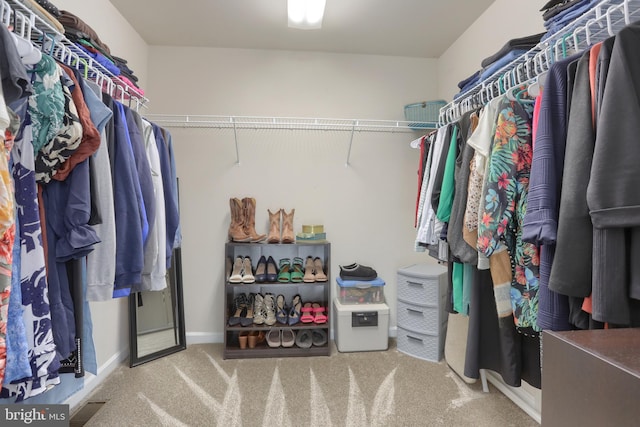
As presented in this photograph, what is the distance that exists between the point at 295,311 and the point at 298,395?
68cm

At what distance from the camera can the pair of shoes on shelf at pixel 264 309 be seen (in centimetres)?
237

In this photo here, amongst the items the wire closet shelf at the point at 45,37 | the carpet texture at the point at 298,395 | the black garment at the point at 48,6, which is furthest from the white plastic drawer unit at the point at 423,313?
the black garment at the point at 48,6

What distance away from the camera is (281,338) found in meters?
2.40

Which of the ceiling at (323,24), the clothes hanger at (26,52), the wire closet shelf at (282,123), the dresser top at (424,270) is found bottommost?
the dresser top at (424,270)

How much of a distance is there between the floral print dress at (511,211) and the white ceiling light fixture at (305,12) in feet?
4.29

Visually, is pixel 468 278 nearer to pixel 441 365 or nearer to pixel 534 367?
pixel 534 367

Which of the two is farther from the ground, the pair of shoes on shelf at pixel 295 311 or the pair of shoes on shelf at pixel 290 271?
the pair of shoes on shelf at pixel 290 271

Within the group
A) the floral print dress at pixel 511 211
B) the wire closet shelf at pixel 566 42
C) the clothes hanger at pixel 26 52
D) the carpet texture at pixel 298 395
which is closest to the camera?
the clothes hanger at pixel 26 52

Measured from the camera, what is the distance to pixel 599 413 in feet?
1.47

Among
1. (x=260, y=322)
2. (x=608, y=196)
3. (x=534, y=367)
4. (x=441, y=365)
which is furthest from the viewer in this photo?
(x=260, y=322)

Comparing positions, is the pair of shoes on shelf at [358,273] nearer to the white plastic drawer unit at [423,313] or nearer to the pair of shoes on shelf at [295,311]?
the white plastic drawer unit at [423,313]

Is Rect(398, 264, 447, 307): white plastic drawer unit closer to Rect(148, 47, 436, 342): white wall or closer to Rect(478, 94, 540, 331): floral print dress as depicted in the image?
Rect(148, 47, 436, 342): white wall

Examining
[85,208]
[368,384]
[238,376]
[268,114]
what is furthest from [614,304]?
[268,114]

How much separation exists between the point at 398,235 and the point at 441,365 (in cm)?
104
